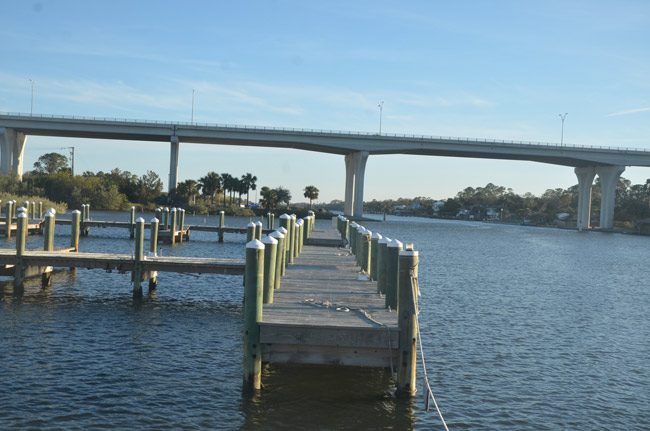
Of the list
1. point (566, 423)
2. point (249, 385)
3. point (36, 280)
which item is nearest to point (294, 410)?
point (249, 385)

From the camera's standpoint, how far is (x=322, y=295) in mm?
15461

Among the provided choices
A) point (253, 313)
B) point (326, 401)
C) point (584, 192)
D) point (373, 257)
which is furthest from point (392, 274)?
point (584, 192)

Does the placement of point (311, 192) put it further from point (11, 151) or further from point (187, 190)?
point (11, 151)

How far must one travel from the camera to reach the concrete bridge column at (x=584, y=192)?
117 meters

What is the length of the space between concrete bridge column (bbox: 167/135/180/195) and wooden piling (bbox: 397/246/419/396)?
9165 centimetres

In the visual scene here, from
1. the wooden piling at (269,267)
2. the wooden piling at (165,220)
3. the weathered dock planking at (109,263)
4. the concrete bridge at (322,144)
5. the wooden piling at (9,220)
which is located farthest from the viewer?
the concrete bridge at (322,144)

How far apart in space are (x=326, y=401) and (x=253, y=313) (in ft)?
7.93

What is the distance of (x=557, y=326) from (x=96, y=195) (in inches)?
3956

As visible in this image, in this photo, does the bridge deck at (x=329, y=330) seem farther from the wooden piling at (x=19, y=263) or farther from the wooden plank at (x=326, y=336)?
the wooden piling at (x=19, y=263)

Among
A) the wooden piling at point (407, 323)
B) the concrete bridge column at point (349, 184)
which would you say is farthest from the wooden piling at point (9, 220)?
the concrete bridge column at point (349, 184)

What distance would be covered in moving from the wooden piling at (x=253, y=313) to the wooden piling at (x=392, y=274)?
327 centimetres

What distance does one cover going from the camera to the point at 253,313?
38.4 feet

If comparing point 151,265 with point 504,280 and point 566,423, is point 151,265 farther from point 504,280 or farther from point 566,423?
point 504,280

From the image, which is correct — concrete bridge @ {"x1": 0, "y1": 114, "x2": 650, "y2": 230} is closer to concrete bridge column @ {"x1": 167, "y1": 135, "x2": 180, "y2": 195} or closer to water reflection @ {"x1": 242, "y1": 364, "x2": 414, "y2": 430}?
concrete bridge column @ {"x1": 167, "y1": 135, "x2": 180, "y2": 195}
